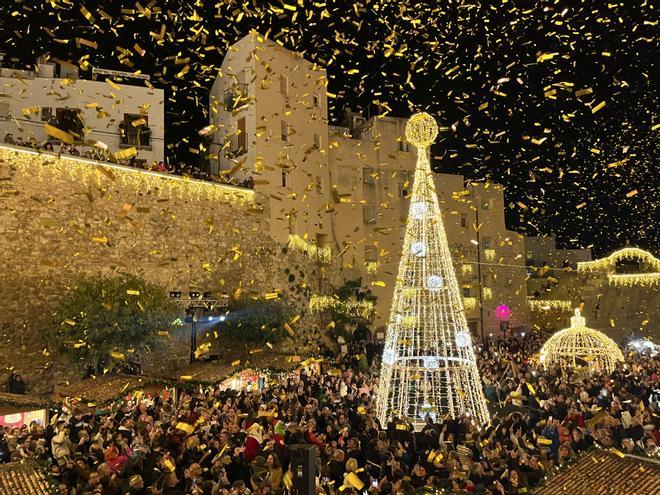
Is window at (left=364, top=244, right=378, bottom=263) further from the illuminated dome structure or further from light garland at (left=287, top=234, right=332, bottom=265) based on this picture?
the illuminated dome structure

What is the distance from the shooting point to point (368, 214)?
29938mm

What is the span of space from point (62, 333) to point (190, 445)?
362 inches

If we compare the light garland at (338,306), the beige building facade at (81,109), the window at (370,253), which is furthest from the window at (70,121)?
the window at (370,253)

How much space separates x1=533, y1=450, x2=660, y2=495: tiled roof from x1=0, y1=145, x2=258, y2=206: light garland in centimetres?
1685

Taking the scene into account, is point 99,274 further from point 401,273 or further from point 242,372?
point 401,273

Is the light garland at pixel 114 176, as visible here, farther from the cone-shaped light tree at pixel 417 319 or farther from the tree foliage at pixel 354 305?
the cone-shaped light tree at pixel 417 319

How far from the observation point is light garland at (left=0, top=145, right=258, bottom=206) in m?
16.7

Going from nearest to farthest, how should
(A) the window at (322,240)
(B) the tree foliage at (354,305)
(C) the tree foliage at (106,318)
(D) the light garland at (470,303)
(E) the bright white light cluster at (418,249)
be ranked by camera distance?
1. (E) the bright white light cluster at (418,249)
2. (C) the tree foliage at (106,318)
3. (B) the tree foliage at (354,305)
4. (A) the window at (322,240)
5. (D) the light garland at (470,303)

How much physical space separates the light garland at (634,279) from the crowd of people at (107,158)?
24.2 metres

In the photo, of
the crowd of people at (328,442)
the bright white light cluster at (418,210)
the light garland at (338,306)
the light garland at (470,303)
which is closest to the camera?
the crowd of people at (328,442)

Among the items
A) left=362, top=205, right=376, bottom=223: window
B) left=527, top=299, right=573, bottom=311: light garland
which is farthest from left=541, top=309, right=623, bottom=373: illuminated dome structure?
left=527, top=299, right=573, bottom=311: light garland

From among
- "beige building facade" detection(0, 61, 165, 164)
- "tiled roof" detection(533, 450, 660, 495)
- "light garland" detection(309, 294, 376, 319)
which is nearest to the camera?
"tiled roof" detection(533, 450, 660, 495)

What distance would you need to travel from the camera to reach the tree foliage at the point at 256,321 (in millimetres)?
20125

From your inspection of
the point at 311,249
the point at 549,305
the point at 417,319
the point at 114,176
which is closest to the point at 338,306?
the point at 311,249
